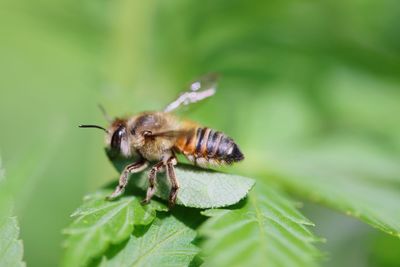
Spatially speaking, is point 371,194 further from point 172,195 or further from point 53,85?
point 53,85

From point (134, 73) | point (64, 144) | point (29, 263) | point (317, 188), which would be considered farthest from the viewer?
point (64, 144)

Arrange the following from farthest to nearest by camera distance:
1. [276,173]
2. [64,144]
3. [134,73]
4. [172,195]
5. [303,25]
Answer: [64,144], [303,25], [134,73], [276,173], [172,195]

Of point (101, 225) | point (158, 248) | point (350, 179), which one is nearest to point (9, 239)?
point (101, 225)

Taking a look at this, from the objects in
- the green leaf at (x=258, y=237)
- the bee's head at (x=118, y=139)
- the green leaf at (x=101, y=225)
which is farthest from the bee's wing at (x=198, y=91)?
the green leaf at (x=258, y=237)

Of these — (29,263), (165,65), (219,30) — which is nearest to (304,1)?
(219,30)

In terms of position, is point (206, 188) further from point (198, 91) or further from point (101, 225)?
point (198, 91)

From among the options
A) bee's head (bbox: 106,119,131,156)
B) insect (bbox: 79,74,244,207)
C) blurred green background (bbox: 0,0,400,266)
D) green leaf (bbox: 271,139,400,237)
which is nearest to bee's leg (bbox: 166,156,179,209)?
insect (bbox: 79,74,244,207)

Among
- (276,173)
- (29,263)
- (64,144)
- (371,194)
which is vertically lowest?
(371,194)
